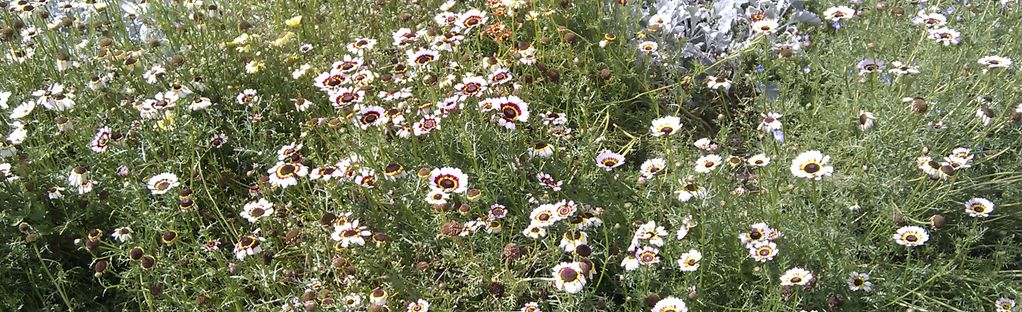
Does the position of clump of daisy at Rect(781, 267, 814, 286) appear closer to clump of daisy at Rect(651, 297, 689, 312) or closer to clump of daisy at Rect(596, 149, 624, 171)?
clump of daisy at Rect(651, 297, 689, 312)

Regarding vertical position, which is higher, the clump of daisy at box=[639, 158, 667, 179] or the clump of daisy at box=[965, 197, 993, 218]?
the clump of daisy at box=[639, 158, 667, 179]

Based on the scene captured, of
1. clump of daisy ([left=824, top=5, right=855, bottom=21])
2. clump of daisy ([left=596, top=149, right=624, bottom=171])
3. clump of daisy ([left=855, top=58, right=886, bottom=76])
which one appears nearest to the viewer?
clump of daisy ([left=596, top=149, right=624, bottom=171])

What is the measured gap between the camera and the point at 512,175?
2211mm

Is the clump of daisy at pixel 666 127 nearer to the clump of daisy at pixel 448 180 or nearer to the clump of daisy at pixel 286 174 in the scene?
the clump of daisy at pixel 448 180

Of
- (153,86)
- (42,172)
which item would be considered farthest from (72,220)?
(153,86)

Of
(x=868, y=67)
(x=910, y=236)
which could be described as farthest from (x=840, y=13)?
(x=910, y=236)

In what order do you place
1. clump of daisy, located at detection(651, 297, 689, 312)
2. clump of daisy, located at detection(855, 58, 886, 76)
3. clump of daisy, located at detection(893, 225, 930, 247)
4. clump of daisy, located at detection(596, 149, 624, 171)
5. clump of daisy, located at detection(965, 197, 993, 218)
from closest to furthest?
clump of daisy, located at detection(651, 297, 689, 312)
clump of daisy, located at detection(893, 225, 930, 247)
clump of daisy, located at detection(965, 197, 993, 218)
clump of daisy, located at detection(596, 149, 624, 171)
clump of daisy, located at detection(855, 58, 886, 76)

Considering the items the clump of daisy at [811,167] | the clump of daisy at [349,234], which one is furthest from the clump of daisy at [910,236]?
the clump of daisy at [349,234]

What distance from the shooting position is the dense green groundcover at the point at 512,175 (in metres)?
2.00

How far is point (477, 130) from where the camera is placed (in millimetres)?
2352

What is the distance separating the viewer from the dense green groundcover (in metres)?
2.00

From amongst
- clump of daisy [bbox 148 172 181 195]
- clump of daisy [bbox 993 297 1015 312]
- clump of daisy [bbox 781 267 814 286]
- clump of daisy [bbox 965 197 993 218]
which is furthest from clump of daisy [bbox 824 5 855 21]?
clump of daisy [bbox 148 172 181 195]

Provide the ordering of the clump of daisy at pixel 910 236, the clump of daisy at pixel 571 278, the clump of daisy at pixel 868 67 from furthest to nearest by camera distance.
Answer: the clump of daisy at pixel 868 67, the clump of daisy at pixel 910 236, the clump of daisy at pixel 571 278

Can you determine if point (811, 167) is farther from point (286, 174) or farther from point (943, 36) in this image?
point (286, 174)
